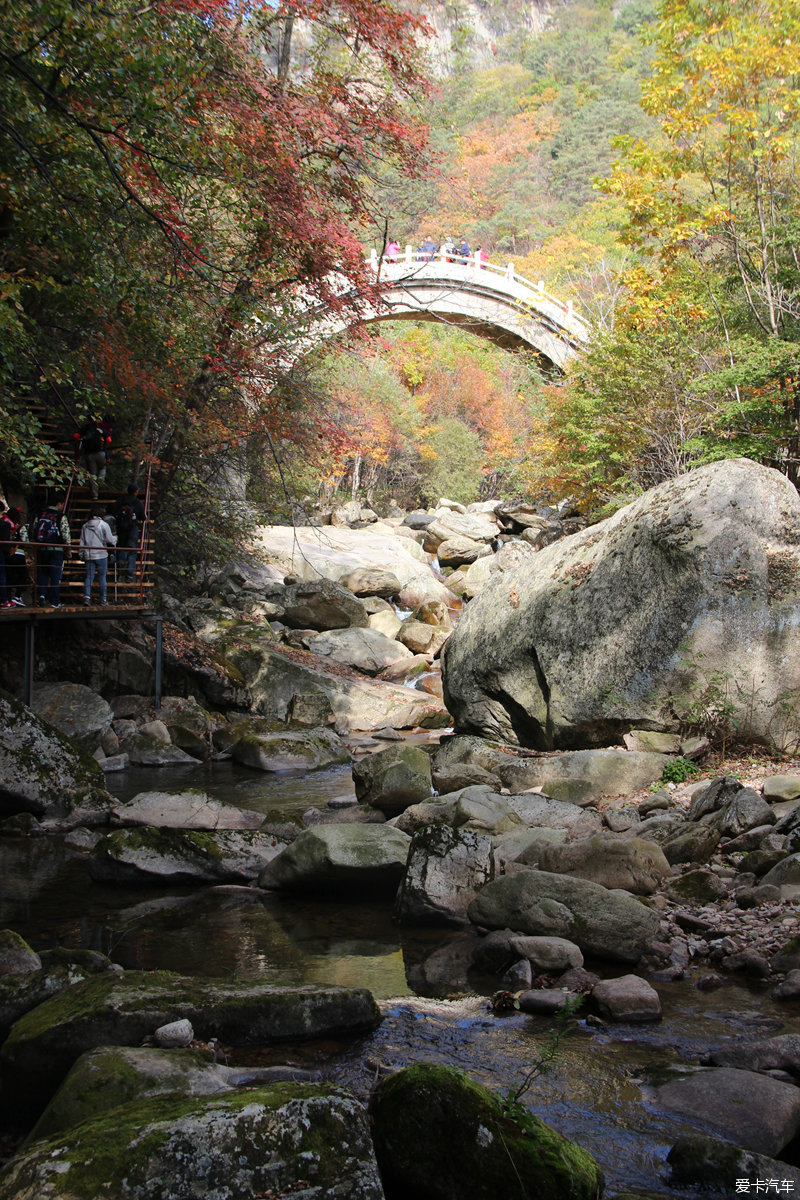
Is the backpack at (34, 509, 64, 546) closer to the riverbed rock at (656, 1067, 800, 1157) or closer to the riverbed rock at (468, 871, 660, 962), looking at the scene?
the riverbed rock at (468, 871, 660, 962)

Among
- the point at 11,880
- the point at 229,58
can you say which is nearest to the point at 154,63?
the point at 229,58

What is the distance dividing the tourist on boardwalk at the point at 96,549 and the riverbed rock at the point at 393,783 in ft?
19.4

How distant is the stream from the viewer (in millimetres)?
3816

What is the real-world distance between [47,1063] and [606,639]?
25.1ft

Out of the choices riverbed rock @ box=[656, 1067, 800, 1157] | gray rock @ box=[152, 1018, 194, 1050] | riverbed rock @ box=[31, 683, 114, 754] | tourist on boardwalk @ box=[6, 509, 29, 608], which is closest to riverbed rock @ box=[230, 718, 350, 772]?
riverbed rock @ box=[31, 683, 114, 754]

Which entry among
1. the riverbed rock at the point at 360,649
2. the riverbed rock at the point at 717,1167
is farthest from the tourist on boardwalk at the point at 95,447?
the riverbed rock at the point at 717,1167

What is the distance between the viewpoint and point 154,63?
277 inches

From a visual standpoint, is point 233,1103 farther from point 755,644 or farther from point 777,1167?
point 755,644

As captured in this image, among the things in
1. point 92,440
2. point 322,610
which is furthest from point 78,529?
point 322,610

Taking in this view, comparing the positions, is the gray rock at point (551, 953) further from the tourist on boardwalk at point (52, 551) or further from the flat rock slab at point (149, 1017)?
the tourist on boardwalk at point (52, 551)

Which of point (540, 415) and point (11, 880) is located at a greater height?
point (540, 415)

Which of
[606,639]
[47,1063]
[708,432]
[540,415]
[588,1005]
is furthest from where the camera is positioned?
[540,415]

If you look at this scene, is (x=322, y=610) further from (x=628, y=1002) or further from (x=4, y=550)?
(x=628, y=1002)

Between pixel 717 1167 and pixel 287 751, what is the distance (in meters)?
9.56
